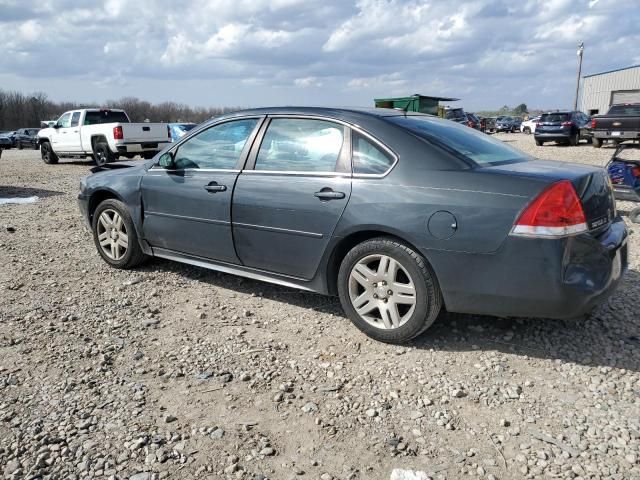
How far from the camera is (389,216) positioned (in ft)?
10.8

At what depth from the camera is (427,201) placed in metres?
3.19

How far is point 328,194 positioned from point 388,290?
779 millimetres

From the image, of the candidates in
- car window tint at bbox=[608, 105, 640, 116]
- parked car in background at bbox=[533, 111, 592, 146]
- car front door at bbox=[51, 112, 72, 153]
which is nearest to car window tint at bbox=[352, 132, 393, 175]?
car front door at bbox=[51, 112, 72, 153]

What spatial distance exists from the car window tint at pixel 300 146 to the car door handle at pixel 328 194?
0.56 feet

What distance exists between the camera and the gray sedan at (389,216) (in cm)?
297

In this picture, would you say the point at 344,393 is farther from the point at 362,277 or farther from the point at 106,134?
the point at 106,134

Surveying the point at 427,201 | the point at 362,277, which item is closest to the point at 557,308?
the point at 427,201

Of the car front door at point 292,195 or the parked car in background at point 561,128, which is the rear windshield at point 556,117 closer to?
the parked car in background at point 561,128

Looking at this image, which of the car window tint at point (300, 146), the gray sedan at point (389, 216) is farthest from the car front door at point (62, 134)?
the car window tint at point (300, 146)

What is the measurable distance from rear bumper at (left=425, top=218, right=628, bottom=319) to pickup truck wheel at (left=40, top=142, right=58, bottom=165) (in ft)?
62.0

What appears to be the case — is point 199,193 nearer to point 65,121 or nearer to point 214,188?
point 214,188

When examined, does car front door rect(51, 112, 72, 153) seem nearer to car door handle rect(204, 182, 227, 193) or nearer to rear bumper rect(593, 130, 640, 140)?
car door handle rect(204, 182, 227, 193)

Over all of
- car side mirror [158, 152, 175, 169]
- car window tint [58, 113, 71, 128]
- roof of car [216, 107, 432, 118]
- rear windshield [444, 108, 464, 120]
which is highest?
rear windshield [444, 108, 464, 120]

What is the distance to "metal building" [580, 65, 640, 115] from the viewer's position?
44.7 m
